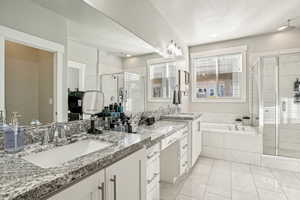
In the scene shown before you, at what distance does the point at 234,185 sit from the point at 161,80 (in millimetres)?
1903

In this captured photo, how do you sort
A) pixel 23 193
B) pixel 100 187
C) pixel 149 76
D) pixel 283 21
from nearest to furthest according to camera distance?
1. pixel 23 193
2. pixel 100 187
3. pixel 149 76
4. pixel 283 21

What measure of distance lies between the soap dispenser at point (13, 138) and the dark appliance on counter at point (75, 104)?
406 millimetres

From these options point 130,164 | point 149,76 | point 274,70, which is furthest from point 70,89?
point 274,70

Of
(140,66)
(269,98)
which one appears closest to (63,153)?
(140,66)

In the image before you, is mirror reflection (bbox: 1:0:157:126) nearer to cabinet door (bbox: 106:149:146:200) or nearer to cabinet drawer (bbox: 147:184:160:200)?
cabinet door (bbox: 106:149:146:200)

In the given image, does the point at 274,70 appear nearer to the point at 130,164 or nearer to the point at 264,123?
the point at 264,123

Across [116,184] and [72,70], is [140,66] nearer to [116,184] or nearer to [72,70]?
[72,70]

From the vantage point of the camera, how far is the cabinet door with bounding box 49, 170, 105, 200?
0.66 metres

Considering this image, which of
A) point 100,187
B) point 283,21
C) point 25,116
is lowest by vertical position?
point 100,187

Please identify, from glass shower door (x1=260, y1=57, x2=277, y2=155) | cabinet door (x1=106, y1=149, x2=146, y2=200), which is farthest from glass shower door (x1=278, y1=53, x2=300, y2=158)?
cabinet door (x1=106, y1=149, x2=146, y2=200)

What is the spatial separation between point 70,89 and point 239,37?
3699 mm

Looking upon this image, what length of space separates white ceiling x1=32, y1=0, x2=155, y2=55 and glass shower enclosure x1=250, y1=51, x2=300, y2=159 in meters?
2.84

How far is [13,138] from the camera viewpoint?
0.94 meters

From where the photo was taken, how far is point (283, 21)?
279cm
